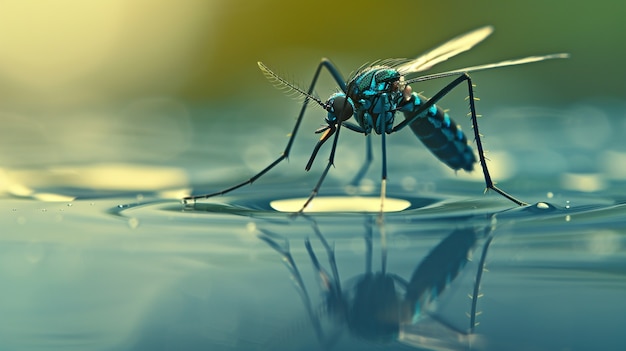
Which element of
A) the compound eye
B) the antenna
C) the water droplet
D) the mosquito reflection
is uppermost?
the antenna

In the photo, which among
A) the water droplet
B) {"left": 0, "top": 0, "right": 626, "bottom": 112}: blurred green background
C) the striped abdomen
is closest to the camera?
the water droplet

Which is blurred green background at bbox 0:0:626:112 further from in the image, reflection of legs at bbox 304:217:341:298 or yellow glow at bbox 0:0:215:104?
reflection of legs at bbox 304:217:341:298

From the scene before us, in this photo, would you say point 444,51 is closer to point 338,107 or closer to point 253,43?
point 338,107

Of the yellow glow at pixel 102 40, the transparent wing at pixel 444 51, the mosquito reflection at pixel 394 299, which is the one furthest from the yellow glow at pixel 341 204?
the yellow glow at pixel 102 40

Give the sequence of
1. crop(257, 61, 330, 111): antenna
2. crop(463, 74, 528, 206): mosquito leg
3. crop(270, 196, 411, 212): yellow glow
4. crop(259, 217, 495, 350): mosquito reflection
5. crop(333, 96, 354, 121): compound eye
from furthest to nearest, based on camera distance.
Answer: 1. crop(333, 96, 354, 121): compound eye
2. crop(257, 61, 330, 111): antenna
3. crop(463, 74, 528, 206): mosquito leg
4. crop(270, 196, 411, 212): yellow glow
5. crop(259, 217, 495, 350): mosquito reflection

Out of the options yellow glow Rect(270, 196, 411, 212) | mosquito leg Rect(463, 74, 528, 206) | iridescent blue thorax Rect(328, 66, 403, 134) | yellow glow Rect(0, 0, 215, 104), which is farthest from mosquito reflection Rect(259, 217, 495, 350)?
yellow glow Rect(0, 0, 215, 104)

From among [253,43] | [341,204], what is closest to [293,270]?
[341,204]
